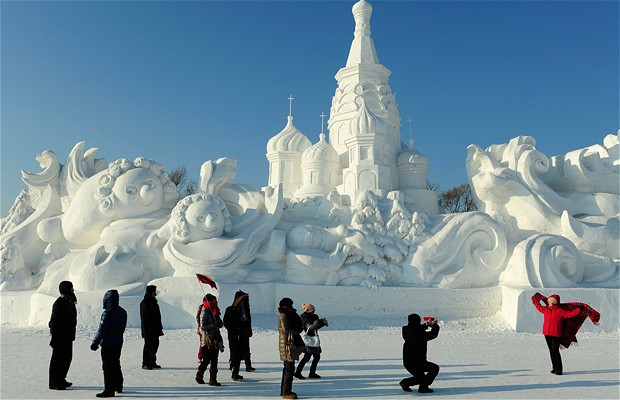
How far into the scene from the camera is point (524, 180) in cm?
1213

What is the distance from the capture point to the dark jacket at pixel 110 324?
462cm

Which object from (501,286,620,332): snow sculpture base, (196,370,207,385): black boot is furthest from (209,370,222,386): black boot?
(501,286,620,332): snow sculpture base

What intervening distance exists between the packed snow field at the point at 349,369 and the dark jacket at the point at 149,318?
45 centimetres

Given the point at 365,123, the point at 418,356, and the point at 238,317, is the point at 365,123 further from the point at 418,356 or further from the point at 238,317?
the point at 418,356

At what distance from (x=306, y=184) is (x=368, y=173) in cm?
238

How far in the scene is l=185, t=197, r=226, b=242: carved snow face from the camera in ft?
32.3

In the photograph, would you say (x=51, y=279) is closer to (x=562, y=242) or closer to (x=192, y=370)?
(x=192, y=370)

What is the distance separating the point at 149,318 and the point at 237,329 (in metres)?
1.29

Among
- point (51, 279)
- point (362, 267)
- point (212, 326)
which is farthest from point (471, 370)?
point (51, 279)

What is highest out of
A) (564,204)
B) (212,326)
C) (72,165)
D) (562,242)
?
(72,165)

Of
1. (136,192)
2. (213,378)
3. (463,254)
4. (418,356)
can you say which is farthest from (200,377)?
(463,254)

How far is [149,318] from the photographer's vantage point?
19.7ft

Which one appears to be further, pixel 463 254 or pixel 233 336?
pixel 463 254

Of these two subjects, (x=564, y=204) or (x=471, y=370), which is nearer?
(x=471, y=370)
